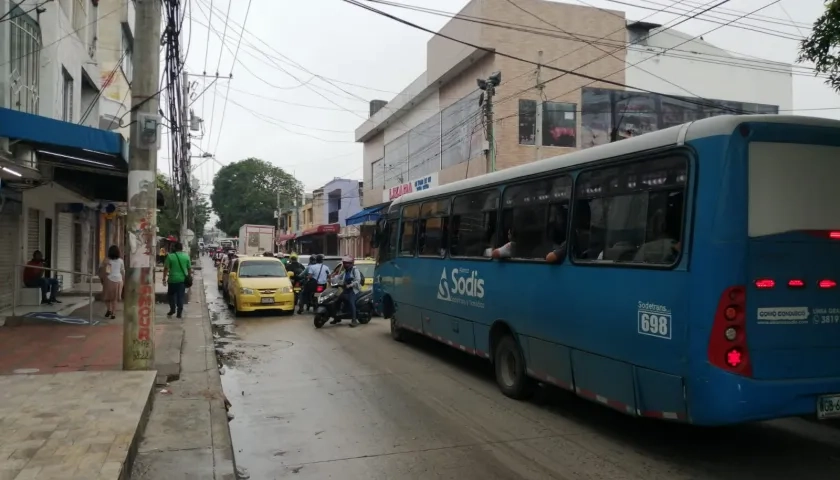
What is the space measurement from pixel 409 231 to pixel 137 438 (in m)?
6.97

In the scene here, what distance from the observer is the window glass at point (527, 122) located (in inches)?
1022

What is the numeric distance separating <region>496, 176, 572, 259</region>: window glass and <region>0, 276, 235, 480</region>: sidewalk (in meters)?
3.83

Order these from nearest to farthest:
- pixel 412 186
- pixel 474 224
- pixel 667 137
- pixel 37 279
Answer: pixel 667 137 → pixel 474 224 → pixel 37 279 → pixel 412 186

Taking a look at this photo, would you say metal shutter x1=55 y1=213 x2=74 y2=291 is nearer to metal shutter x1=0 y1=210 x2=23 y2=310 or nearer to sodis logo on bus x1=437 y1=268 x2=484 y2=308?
metal shutter x1=0 y1=210 x2=23 y2=310

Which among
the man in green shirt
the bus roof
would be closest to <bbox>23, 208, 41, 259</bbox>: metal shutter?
the man in green shirt

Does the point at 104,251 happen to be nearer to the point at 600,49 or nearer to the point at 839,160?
the point at 600,49

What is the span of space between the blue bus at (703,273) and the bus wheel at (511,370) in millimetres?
737

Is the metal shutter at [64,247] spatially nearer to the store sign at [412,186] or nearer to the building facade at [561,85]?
the store sign at [412,186]

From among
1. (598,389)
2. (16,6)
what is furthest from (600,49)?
(598,389)

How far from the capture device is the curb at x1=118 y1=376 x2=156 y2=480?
16.1ft

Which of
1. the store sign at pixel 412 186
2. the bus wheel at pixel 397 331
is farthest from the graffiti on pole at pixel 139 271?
the store sign at pixel 412 186

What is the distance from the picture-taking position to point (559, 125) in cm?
2659

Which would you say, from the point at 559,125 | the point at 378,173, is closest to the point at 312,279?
the point at 559,125

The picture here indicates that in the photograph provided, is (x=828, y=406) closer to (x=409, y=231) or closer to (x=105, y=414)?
(x=105, y=414)
